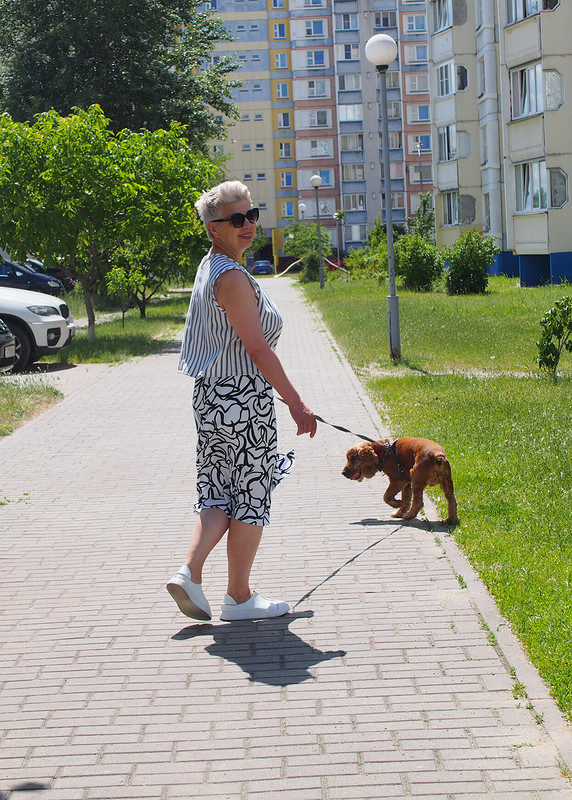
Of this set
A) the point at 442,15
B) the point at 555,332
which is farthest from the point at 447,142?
the point at 555,332

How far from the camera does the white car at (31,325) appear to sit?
55.4 feet

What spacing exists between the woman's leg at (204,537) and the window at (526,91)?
1254 inches

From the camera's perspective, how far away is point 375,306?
93.0 ft

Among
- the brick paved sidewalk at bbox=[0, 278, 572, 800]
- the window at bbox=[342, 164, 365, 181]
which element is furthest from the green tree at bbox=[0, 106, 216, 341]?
the window at bbox=[342, 164, 365, 181]

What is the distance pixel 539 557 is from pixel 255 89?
84.4m

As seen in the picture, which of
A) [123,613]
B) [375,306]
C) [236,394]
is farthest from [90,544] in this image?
[375,306]

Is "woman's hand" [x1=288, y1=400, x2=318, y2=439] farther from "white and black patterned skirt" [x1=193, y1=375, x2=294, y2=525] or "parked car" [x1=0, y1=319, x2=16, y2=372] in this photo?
"parked car" [x1=0, y1=319, x2=16, y2=372]

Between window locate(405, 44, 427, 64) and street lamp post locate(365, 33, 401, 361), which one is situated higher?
window locate(405, 44, 427, 64)

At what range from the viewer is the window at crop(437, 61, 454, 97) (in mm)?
47031

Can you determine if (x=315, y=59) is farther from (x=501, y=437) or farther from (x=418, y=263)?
(x=501, y=437)

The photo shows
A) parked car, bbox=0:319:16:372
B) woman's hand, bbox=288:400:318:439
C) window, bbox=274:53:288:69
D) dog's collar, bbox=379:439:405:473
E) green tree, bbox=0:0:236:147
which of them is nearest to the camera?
woman's hand, bbox=288:400:318:439

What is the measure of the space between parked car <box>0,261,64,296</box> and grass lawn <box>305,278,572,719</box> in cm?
1595

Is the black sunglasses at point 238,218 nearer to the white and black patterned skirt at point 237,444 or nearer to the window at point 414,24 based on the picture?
the white and black patterned skirt at point 237,444

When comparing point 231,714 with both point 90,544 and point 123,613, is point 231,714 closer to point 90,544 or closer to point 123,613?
point 123,613
